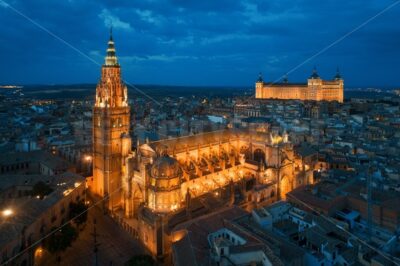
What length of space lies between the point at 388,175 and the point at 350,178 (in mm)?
5684

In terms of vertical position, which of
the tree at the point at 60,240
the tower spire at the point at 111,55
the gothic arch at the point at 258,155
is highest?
the tower spire at the point at 111,55

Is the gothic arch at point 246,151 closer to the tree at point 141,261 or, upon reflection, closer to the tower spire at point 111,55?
the tower spire at point 111,55

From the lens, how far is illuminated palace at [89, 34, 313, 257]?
4031cm

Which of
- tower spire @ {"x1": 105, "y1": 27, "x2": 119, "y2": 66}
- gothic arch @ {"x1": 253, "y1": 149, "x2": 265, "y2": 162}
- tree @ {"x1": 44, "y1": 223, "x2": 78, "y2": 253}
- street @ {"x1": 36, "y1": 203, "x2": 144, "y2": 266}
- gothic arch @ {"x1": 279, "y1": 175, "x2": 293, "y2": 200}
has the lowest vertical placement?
street @ {"x1": 36, "y1": 203, "x2": 144, "y2": 266}

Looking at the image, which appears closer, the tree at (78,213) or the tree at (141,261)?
the tree at (141,261)

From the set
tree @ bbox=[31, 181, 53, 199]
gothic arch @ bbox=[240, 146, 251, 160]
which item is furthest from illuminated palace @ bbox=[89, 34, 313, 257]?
tree @ bbox=[31, 181, 53, 199]

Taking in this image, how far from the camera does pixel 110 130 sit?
153 ft

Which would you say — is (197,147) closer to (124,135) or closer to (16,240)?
(124,135)

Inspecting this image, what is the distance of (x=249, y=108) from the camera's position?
155m

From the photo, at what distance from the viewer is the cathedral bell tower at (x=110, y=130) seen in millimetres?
46969

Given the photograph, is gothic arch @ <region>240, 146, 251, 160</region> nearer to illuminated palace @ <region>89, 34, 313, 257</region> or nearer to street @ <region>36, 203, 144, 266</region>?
illuminated palace @ <region>89, 34, 313, 257</region>

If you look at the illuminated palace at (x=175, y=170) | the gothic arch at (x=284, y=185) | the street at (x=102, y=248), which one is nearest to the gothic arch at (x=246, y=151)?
the illuminated palace at (x=175, y=170)

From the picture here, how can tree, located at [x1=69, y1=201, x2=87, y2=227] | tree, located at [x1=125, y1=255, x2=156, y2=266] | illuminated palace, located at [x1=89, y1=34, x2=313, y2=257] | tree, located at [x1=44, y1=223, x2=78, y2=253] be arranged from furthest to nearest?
tree, located at [x1=69, y1=201, x2=87, y2=227], illuminated palace, located at [x1=89, y1=34, x2=313, y2=257], tree, located at [x1=44, y1=223, x2=78, y2=253], tree, located at [x1=125, y1=255, x2=156, y2=266]

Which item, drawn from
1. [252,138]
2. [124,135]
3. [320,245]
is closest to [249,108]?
[252,138]
